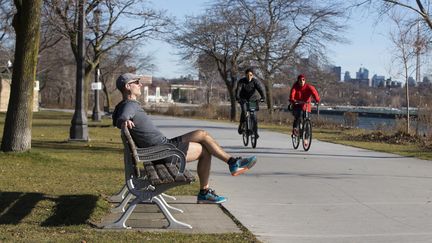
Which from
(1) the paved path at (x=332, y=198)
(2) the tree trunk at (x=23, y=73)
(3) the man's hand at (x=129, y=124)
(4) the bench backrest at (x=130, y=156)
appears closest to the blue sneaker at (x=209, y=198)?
(1) the paved path at (x=332, y=198)

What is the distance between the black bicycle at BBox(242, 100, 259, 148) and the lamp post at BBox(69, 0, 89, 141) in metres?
4.28

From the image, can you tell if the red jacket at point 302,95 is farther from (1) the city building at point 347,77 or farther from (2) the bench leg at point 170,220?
(1) the city building at point 347,77

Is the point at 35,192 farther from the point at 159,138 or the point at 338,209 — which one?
the point at 338,209

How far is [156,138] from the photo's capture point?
665 cm

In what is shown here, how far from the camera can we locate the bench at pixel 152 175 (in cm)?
596

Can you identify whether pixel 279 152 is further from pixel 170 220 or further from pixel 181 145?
pixel 170 220

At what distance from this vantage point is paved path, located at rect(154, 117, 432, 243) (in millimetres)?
6211

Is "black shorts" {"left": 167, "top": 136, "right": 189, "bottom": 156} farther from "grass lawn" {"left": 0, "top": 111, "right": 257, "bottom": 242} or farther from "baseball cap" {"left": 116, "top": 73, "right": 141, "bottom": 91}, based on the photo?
"grass lawn" {"left": 0, "top": 111, "right": 257, "bottom": 242}

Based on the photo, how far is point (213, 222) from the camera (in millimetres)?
6449

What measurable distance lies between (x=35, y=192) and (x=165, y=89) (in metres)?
122

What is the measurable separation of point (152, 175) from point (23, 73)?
610 centimetres

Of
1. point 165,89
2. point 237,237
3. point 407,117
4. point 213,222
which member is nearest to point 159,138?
point 213,222

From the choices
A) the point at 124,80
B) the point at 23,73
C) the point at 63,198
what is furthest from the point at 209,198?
the point at 23,73

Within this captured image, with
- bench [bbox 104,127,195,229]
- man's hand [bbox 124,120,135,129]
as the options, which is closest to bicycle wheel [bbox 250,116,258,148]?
bench [bbox 104,127,195,229]
